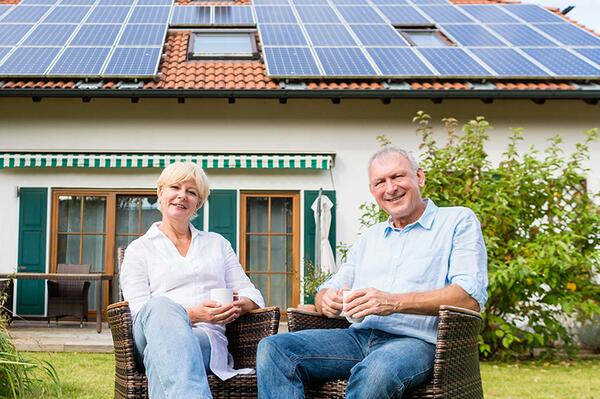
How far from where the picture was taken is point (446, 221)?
2953mm

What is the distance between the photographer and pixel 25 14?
11352mm

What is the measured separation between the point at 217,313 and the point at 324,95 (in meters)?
6.42

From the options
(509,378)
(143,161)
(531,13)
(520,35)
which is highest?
(531,13)

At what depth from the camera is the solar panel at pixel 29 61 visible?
907 centimetres

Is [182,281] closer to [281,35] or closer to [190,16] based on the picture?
[281,35]

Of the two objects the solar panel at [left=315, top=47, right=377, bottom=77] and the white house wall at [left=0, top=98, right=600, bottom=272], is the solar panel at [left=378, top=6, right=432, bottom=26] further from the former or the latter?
the white house wall at [left=0, top=98, right=600, bottom=272]

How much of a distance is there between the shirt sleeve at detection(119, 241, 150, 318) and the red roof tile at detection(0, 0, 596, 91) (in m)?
6.15

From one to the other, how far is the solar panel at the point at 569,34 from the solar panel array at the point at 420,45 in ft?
0.05

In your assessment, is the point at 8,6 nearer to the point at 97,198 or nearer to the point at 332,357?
the point at 97,198

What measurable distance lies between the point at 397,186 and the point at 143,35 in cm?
821

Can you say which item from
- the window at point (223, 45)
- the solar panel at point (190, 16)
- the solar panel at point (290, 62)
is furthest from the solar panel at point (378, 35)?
the solar panel at point (190, 16)

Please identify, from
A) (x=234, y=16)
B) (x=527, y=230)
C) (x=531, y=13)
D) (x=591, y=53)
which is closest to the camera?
(x=527, y=230)

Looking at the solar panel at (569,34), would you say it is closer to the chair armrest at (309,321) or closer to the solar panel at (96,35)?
the solar panel at (96,35)

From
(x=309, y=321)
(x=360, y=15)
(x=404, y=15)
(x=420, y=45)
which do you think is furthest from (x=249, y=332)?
(x=404, y=15)
